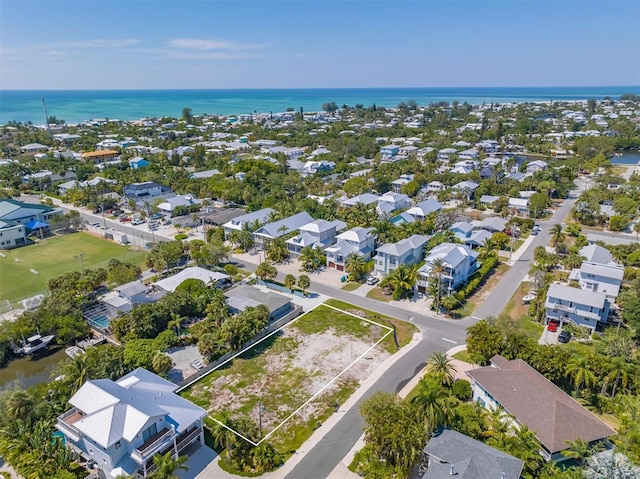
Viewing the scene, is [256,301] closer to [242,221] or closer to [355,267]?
[355,267]

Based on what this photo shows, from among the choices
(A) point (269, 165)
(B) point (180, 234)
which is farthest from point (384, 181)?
(B) point (180, 234)

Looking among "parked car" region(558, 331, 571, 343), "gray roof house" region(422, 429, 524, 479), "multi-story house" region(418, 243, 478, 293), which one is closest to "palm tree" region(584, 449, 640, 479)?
"gray roof house" region(422, 429, 524, 479)

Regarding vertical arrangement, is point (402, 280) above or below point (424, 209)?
below

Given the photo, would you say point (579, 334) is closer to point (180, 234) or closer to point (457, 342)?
point (457, 342)

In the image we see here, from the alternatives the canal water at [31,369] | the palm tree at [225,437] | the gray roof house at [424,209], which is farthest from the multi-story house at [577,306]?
the canal water at [31,369]

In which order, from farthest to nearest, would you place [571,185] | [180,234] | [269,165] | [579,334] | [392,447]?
[269,165]
[571,185]
[180,234]
[579,334]
[392,447]

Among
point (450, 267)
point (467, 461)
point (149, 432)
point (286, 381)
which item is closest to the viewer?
point (467, 461)

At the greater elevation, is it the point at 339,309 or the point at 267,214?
the point at 267,214

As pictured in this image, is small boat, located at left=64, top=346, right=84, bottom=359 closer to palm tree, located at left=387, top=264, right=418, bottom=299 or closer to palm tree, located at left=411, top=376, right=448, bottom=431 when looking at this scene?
palm tree, located at left=411, top=376, right=448, bottom=431

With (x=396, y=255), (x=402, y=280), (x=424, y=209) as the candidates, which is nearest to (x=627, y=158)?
(x=424, y=209)
